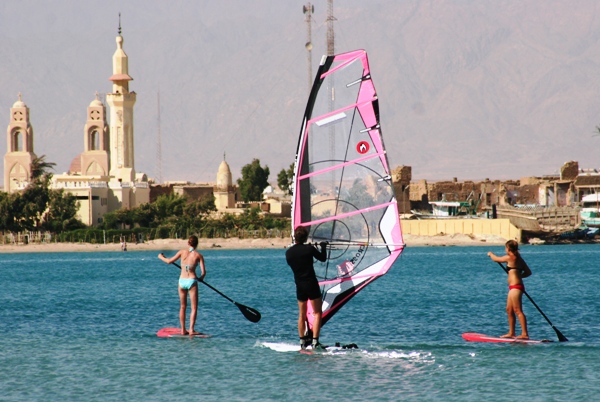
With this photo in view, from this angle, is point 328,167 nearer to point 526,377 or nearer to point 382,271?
point 382,271

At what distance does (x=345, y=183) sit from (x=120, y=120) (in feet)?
391

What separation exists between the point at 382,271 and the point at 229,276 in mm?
35488

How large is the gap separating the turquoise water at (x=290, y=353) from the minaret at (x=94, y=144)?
110 m

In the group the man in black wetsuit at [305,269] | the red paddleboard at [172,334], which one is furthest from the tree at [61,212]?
the man in black wetsuit at [305,269]

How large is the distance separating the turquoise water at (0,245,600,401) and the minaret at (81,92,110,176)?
10991 cm

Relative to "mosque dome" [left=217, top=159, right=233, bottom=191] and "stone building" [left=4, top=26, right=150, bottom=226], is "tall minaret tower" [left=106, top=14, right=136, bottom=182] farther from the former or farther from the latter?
"mosque dome" [left=217, top=159, right=233, bottom=191]

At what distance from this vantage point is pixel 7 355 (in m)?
20.5

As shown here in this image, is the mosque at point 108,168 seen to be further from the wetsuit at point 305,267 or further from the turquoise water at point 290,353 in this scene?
the wetsuit at point 305,267

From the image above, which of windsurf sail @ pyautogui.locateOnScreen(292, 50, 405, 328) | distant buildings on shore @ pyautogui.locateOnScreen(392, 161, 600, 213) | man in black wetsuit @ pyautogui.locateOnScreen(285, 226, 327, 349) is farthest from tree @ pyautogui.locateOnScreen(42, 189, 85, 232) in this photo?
man in black wetsuit @ pyautogui.locateOnScreen(285, 226, 327, 349)

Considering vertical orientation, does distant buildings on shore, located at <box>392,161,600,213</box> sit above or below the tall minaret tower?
below

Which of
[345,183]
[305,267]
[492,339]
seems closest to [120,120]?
[345,183]

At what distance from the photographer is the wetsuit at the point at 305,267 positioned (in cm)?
1822

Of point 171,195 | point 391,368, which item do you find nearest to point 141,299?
point 391,368

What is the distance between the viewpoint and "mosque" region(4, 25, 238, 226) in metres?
108
